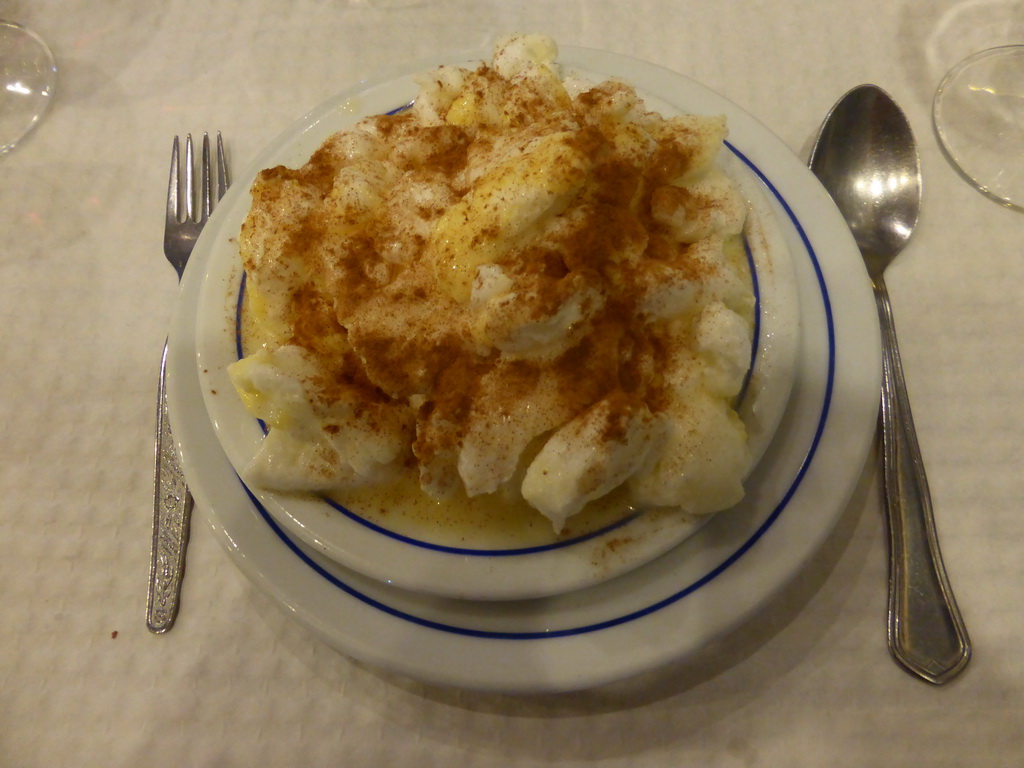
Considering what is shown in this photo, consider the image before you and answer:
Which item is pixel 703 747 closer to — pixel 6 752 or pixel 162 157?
pixel 6 752

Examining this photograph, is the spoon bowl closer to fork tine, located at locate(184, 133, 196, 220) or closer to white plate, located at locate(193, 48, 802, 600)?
white plate, located at locate(193, 48, 802, 600)

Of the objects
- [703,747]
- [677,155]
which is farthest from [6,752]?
[677,155]

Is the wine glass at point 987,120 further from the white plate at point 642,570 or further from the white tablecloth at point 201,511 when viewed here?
the white plate at point 642,570

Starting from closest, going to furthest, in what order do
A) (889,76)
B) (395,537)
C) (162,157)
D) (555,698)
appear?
1. (395,537)
2. (555,698)
3. (889,76)
4. (162,157)

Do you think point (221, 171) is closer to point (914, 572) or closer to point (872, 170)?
point (872, 170)

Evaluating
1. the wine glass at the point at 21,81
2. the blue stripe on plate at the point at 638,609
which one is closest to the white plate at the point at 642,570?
the blue stripe on plate at the point at 638,609

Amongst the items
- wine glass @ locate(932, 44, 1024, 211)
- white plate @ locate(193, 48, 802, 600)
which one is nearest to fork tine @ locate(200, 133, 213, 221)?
white plate @ locate(193, 48, 802, 600)
